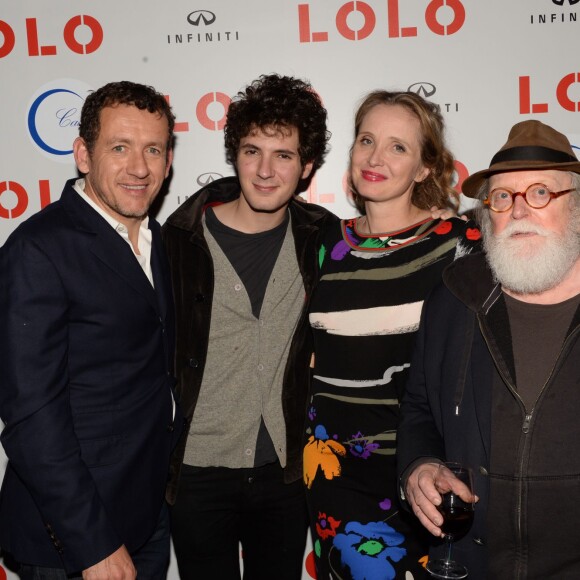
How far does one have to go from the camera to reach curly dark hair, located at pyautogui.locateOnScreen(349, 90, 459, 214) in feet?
8.89

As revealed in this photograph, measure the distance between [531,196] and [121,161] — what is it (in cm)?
142

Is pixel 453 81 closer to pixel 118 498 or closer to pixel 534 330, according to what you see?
pixel 534 330

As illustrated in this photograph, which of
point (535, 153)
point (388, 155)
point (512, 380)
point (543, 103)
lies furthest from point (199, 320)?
point (543, 103)

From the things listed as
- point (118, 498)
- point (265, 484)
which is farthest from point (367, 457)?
point (118, 498)

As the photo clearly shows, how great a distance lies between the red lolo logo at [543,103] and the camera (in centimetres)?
340

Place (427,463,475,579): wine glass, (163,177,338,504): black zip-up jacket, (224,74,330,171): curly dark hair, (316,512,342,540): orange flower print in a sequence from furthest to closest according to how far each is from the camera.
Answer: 1. (224,74,330,171): curly dark hair
2. (163,177,338,504): black zip-up jacket
3. (316,512,342,540): orange flower print
4. (427,463,475,579): wine glass

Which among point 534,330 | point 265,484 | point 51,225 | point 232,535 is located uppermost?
point 51,225

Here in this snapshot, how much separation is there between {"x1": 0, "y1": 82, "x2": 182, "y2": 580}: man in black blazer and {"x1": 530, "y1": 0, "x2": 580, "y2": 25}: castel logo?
2.05 meters

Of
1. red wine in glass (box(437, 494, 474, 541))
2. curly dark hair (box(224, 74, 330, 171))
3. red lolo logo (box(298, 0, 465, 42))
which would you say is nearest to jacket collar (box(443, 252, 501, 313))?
red wine in glass (box(437, 494, 474, 541))

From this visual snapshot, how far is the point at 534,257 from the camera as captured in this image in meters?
2.14

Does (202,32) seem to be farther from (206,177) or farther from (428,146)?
(428,146)

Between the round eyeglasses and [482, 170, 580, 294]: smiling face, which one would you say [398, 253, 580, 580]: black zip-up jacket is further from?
the round eyeglasses

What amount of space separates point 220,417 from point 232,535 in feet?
1.81

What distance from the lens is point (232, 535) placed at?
2.84 meters
